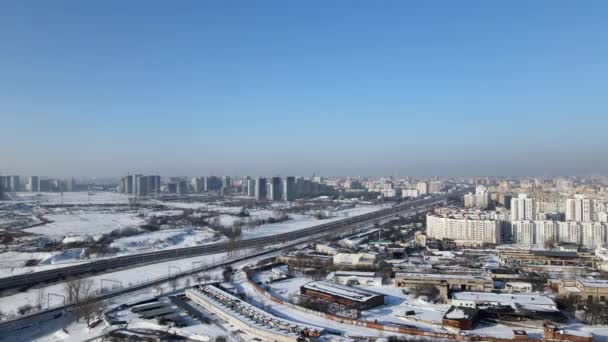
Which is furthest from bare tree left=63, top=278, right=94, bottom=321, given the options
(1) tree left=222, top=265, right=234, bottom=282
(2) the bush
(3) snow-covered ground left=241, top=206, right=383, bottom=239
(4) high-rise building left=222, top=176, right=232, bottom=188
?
(4) high-rise building left=222, top=176, right=232, bottom=188

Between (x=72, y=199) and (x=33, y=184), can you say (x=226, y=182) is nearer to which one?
(x=72, y=199)

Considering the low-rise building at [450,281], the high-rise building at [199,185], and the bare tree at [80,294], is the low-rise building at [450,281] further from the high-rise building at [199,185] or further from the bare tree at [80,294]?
the high-rise building at [199,185]

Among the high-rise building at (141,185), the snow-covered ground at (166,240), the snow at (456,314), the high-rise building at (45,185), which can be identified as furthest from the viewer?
the high-rise building at (45,185)

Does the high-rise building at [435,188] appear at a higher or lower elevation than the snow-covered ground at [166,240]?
higher

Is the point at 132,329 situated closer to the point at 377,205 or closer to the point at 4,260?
the point at 4,260

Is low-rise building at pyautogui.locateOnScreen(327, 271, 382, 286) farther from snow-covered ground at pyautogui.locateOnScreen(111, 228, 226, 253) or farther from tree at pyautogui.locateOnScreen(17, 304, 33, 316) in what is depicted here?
snow-covered ground at pyautogui.locateOnScreen(111, 228, 226, 253)

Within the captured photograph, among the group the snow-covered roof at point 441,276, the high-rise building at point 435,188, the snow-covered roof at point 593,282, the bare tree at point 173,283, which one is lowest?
the bare tree at point 173,283

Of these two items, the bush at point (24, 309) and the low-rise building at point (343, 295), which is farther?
the low-rise building at point (343, 295)

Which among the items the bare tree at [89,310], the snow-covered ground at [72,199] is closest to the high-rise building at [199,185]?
the snow-covered ground at [72,199]
